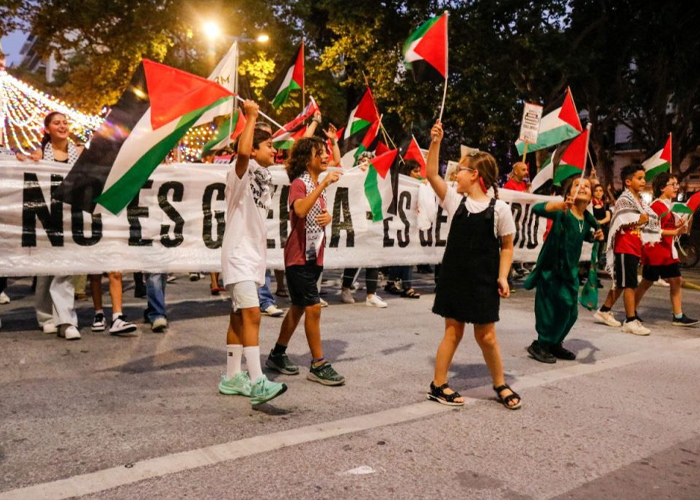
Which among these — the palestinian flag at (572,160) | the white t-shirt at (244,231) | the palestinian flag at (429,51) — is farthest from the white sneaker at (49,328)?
the palestinian flag at (572,160)

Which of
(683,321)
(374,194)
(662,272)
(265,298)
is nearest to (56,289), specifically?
(265,298)

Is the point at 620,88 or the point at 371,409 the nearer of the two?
the point at 371,409

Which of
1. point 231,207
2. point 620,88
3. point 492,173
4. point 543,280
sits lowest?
→ point 543,280

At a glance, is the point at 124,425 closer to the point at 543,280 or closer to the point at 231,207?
the point at 231,207

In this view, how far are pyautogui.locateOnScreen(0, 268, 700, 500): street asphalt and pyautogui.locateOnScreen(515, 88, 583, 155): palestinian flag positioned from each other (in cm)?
243

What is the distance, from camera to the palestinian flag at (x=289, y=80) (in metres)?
8.05

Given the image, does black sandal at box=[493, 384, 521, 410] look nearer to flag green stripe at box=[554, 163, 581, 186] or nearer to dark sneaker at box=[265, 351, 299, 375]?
dark sneaker at box=[265, 351, 299, 375]

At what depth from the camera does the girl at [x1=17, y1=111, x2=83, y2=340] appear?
19.5 ft

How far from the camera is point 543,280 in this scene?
595cm

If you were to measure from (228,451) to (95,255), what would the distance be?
375 cm

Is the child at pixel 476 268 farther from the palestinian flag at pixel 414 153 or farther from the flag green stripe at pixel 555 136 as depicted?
the palestinian flag at pixel 414 153

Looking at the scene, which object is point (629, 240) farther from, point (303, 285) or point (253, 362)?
point (253, 362)

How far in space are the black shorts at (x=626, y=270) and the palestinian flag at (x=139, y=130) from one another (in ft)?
16.8

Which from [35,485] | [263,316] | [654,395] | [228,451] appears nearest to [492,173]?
[654,395]
